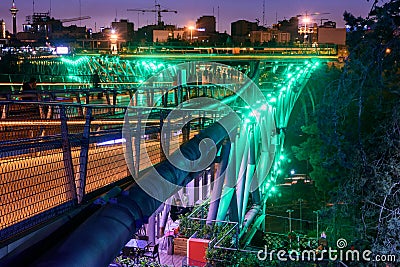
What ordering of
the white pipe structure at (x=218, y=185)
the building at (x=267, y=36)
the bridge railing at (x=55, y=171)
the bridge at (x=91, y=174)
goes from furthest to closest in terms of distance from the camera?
1. the building at (x=267, y=36)
2. the white pipe structure at (x=218, y=185)
3. the bridge railing at (x=55, y=171)
4. the bridge at (x=91, y=174)

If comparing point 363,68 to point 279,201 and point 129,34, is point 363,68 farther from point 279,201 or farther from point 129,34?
point 129,34

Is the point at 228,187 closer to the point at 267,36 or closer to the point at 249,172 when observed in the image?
the point at 249,172

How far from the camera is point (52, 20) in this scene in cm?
15462

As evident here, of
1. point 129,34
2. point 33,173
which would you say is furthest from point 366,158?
point 129,34

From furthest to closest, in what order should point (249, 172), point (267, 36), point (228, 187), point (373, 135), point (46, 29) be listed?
point (46, 29)
point (267, 36)
point (249, 172)
point (228, 187)
point (373, 135)

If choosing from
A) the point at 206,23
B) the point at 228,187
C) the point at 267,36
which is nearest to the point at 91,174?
the point at 228,187

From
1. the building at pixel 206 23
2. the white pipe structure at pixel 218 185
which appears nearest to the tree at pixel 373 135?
the white pipe structure at pixel 218 185

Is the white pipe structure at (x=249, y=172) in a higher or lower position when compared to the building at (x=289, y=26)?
lower

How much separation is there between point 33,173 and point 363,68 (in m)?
4.00

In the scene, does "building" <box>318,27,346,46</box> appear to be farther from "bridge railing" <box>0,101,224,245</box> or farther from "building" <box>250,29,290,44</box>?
"bridge railing" <box>0,101,224,245</box>

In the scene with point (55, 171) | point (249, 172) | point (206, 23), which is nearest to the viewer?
point (55, 171)

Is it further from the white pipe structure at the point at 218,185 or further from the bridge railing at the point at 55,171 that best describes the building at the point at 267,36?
the bridge railing at the point at 55,171

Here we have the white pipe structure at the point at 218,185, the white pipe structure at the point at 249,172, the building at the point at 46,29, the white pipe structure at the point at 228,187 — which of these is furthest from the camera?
the building at the point at 46,29

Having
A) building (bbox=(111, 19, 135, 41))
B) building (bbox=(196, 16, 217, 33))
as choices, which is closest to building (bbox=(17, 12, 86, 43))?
building (bbox=(111, 19, 135, 41))
